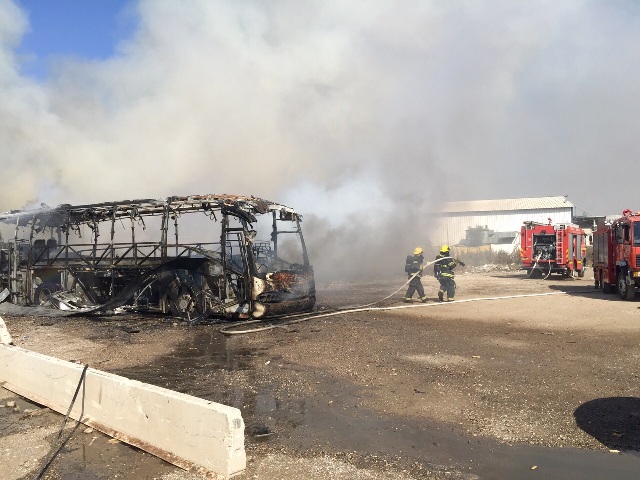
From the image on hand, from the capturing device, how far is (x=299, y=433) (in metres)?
4.32

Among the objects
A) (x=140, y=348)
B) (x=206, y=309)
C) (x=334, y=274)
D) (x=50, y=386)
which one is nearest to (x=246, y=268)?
(x=206, y=309)

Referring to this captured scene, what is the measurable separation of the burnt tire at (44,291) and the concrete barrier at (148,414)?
7556 millimetres

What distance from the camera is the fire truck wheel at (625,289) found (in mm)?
12323

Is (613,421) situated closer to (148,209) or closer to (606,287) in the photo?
(148,209)

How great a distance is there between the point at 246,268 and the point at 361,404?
5.11 m

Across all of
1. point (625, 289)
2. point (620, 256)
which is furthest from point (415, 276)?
point (620, 256)

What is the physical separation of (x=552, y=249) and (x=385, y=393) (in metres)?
17.6

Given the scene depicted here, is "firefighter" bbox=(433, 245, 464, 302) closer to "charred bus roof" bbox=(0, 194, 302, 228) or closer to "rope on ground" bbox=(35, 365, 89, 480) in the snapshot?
"charred bus roof" bbox=(0, 194, 302, 228)

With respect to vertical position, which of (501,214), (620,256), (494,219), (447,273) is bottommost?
(447,273)

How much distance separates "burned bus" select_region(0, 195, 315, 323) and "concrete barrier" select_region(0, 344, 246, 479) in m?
4.63

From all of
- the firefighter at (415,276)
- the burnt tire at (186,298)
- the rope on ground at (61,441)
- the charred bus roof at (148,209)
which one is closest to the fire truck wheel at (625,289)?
the firefighter at (415,276)

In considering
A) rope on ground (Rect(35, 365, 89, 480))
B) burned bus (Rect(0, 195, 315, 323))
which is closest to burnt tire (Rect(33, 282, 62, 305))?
burned bus (Rect(0, 195, 315, 323))

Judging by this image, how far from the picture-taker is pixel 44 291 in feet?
41.4

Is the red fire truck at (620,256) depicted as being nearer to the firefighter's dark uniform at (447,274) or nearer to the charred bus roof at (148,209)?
the firefighter's dark uniform at (447,274)
